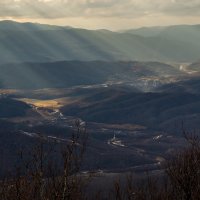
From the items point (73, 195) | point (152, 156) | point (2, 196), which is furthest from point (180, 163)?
point (152, 156)

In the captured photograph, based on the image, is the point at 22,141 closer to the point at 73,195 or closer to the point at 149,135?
the point at 149,135

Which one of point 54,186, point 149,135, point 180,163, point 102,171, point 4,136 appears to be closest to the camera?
point 54,186

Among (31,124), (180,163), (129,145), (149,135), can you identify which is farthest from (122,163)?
(180,163)

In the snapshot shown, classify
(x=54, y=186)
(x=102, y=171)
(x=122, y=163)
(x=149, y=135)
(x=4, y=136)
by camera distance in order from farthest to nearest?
(x=149, y=135)
(x=4, y=136)
(x=122, y=163)
(x=102, y=171)
(x=54, y=186)

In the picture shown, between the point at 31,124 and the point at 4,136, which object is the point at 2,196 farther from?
the point at 31,124

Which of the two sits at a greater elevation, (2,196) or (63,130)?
(2,196)

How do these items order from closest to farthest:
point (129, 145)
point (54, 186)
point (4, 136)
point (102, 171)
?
1. point (54, 186)
2. point (102, 171)
3. point (4, 136)
4. point (129, 145)

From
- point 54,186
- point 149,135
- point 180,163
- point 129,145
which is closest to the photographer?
point 54,186

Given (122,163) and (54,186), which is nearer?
(54,186)

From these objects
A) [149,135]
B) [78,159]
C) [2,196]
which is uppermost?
[78,159]
